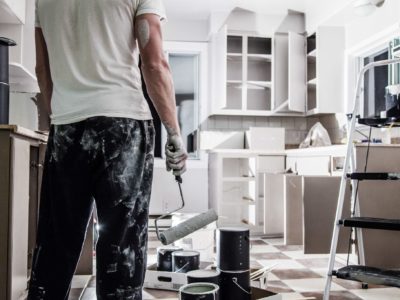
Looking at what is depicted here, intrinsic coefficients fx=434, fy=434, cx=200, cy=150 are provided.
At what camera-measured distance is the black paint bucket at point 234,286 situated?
177cm

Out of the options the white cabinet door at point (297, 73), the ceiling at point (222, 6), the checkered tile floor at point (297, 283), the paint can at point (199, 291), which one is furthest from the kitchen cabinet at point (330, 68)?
the paint can at point (199, 291)

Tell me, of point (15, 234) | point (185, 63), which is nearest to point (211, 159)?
point (185, 63)

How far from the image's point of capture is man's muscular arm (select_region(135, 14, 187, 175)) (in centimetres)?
116

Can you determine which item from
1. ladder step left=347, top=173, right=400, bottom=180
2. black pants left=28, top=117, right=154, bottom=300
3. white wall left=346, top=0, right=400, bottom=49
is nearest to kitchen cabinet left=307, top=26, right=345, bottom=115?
white wall left=346, top=0, right=400, bottom=49

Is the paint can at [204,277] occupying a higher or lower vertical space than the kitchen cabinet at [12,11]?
lower

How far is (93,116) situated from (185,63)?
4423 millimetres

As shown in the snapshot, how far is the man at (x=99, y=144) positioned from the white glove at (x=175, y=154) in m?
0.09

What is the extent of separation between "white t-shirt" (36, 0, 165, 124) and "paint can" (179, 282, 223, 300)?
0.70 meters

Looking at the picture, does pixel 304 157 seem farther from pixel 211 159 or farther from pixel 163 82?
pixel 163 82

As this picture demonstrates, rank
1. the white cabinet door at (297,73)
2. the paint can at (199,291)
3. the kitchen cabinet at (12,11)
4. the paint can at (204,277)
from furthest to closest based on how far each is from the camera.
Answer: the white cabinet door at (297,73)
the kitchen cabinet at (12,11)
the paint can at (204,277)
the paint can at (199,291)

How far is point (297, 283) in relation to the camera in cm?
251

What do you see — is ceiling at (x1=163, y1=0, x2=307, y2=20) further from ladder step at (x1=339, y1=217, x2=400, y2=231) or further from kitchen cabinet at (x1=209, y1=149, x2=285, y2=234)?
ladder step at (x1=339, y1=217, x2=400, y2=231)

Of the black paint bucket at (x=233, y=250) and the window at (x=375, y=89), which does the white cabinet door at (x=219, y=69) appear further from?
the black paint bucket at (x=233, y=250)

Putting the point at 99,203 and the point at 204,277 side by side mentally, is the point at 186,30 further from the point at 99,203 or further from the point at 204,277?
the point at 99,203
